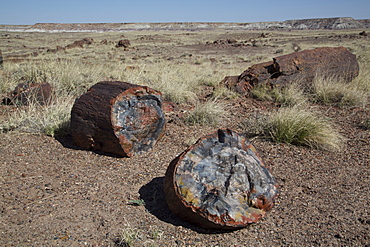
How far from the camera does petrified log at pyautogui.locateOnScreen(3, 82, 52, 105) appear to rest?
6.36 m

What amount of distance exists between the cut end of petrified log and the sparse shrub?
176 cm

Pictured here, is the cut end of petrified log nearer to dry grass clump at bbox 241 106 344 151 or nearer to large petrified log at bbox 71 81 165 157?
large petrified log at bbox 71 81 165 157

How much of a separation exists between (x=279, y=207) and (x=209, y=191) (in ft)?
2.74

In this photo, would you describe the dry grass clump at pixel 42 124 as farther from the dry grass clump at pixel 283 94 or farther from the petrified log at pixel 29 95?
the dry grass clump at pixel 283 94

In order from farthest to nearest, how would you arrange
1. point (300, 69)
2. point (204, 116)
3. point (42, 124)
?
point (300, 69), point (204, 116), point (42, 124)

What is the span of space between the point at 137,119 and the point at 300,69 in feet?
15.9

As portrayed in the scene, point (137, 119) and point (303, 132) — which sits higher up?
point (137, 119)

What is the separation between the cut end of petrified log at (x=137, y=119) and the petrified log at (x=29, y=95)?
274cm

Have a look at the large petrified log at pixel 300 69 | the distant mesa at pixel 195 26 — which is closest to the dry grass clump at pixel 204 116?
the large petrified log at pixel 300 69

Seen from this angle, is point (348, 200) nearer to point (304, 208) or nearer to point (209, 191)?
point (304, 208)

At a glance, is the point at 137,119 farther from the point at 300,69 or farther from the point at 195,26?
the point at 195,26

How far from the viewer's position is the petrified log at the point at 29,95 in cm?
636

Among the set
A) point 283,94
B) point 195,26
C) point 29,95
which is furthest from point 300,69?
point 195,26

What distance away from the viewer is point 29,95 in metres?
6.20
